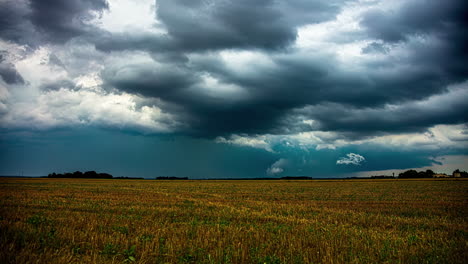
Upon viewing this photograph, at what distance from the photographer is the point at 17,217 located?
14180 mm

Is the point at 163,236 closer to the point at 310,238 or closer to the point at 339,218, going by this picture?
the point at 310,238

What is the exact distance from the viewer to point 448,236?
12.5 meters

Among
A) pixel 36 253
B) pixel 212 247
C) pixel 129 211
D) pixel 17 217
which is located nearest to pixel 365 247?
pixel 212 247

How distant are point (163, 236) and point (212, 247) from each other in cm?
246

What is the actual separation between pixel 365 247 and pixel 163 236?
24.3ft

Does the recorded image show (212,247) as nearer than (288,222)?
Yes

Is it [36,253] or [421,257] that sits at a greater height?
[36,253]

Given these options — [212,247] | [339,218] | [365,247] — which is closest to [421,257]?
[365,247]

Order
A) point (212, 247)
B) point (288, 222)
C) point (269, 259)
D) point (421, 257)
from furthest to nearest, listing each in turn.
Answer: point (288, 222)
point (212, 247)
point (421, 257)
point (269, 259)

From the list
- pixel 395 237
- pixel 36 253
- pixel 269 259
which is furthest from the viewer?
pixel 395 237

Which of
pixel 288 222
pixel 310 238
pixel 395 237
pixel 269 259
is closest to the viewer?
pixel 269 259

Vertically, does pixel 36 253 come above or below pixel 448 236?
above

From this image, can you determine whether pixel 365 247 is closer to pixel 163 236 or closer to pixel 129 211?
pixel 163 236

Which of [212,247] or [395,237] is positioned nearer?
[212,247]
